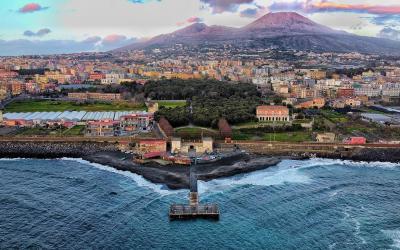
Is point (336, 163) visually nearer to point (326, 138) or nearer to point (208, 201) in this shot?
point (326, 138)

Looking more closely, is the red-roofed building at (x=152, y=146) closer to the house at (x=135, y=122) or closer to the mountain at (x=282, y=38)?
the house at (x=135, y=122)

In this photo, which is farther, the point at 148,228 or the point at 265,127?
the point at 265,127

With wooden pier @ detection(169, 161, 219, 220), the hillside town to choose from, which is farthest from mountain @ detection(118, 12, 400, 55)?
wooden pier @ detection(169, 161, 219, 220)

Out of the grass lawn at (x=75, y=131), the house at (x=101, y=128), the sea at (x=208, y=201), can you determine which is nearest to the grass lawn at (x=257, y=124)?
the house at (x=101, y=128)

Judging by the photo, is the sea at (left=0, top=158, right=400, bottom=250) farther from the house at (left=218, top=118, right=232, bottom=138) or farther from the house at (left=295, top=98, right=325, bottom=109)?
the house at (left=295, top=98, right=325, bottom=109)

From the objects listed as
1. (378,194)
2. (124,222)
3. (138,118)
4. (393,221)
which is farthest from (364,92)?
(124,222)

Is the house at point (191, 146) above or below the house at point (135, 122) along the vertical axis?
below

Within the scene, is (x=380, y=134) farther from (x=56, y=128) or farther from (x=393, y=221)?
(x=56, y=128)
